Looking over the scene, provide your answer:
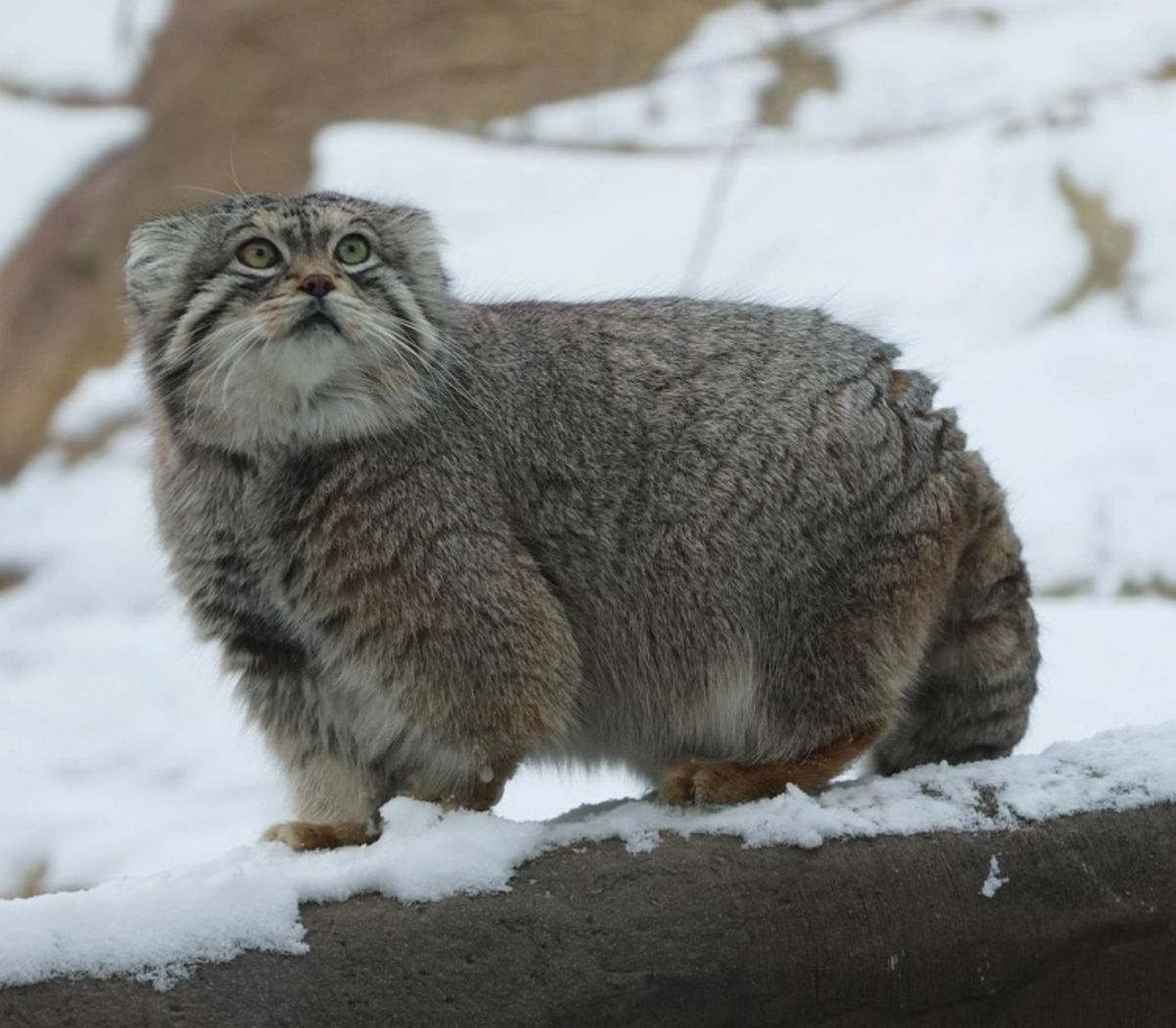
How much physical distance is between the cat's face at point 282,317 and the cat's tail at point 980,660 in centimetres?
146

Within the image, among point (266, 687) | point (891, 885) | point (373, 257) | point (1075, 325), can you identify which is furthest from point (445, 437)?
point (1075, 325)

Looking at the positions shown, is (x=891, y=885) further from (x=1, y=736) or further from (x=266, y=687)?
(x=1, y=736)

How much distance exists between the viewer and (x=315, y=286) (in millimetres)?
4379

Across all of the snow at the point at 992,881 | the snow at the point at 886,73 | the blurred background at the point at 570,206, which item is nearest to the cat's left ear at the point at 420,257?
the snow at the point at 992,881

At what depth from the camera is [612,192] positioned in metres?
11.2

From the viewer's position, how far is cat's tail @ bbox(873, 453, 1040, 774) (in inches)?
197

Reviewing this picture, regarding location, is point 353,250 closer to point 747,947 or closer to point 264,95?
point 747,947

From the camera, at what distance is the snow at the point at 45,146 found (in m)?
11.4

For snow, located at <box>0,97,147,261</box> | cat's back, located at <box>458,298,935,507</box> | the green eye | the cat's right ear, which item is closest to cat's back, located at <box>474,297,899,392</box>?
cat's back, located at <box>458,298,935,507</box>

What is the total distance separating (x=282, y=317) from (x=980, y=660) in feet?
6.50

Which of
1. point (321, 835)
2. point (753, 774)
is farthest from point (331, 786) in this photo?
point (753, 774)

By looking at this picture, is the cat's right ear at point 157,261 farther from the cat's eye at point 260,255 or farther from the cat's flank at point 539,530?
the cat's eye at point 260,255

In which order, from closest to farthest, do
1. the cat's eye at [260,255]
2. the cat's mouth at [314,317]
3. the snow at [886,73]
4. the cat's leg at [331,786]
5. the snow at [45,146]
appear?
the cat's mouth at [314,317]
the cat's eye at [260,255]
the cat's leg at [331,786]
the snow at [886,73]
the snow at [45,146]

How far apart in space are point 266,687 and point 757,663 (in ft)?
3.99
